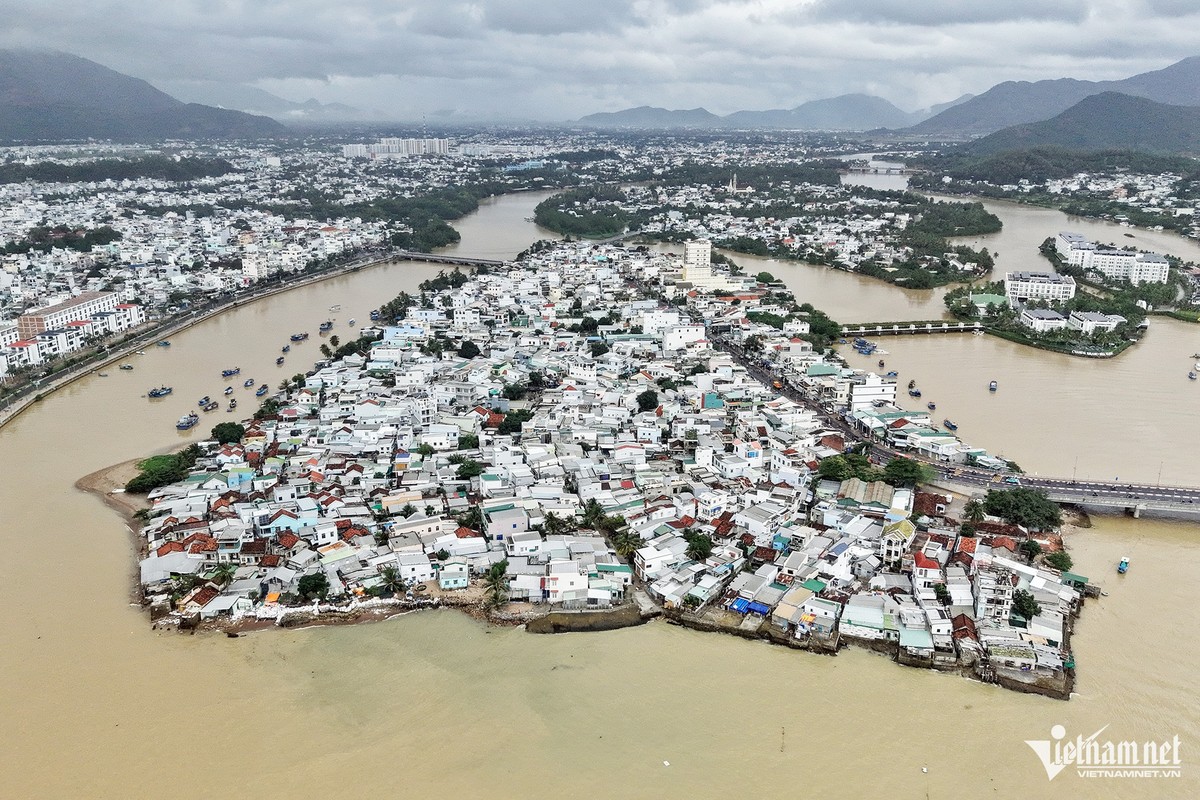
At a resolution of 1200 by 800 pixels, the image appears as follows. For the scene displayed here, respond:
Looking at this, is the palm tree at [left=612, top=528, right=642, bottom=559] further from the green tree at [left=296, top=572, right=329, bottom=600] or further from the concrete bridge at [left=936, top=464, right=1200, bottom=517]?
the concrete bridge at [left=936, top=464, right=1200, bottom=517]

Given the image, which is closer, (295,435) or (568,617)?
(568,617)

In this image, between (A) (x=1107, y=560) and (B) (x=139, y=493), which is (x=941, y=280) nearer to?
(A) (x=1107, y=560)

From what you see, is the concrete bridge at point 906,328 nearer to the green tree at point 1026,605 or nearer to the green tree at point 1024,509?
the green tree at point 1024,509

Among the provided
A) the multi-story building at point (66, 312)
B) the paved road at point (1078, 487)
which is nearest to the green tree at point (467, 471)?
the paved road at point (1078, 487)

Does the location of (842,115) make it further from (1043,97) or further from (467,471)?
(467,471)

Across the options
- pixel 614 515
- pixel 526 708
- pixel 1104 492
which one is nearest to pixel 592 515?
pixel 614 515

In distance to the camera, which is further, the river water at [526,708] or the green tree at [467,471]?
the green tree at [467,471]

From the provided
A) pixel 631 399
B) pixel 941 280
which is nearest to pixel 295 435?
pixel 631 399
